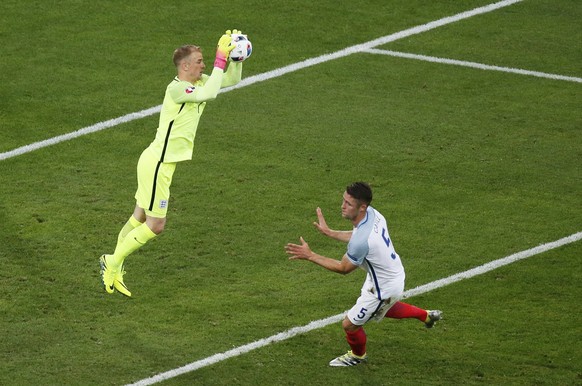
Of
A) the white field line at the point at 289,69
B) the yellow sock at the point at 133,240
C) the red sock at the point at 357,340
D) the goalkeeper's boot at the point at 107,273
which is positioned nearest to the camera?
the red sock at the point at 357,340

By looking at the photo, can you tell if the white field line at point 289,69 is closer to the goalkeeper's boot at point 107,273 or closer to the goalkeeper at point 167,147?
the goalkeeper's boot at point 107,273

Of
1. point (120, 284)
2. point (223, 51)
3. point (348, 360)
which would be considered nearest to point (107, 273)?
point (120, 284)

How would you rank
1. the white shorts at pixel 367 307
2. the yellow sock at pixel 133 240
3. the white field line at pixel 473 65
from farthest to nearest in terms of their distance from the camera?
1. the white field line at pixel 473 65
2. the yellow sock at pixel 133 240
3. the white shorts at pixel 367 307

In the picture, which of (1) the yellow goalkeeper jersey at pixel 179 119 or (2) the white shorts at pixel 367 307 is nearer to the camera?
(2) the white shorts at pixel 367 307

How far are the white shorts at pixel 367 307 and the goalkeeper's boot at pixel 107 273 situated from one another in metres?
2.68

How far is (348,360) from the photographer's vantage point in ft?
39.7

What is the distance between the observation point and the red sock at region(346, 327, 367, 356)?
1188cm

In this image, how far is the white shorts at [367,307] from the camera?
1173 cm

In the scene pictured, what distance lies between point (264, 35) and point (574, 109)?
518 centimetres

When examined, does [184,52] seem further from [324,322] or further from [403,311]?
[403,311]

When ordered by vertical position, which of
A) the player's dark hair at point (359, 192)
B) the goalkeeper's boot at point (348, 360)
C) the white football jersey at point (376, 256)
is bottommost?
the goalkeeper's boot at point (348, 360)

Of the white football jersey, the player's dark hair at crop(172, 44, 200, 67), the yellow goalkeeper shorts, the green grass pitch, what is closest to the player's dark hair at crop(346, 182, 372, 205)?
the white football jersey

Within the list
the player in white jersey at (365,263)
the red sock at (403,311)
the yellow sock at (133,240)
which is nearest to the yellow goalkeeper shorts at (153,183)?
the yellow sock at (133,240)

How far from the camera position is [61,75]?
1897 centimetres
